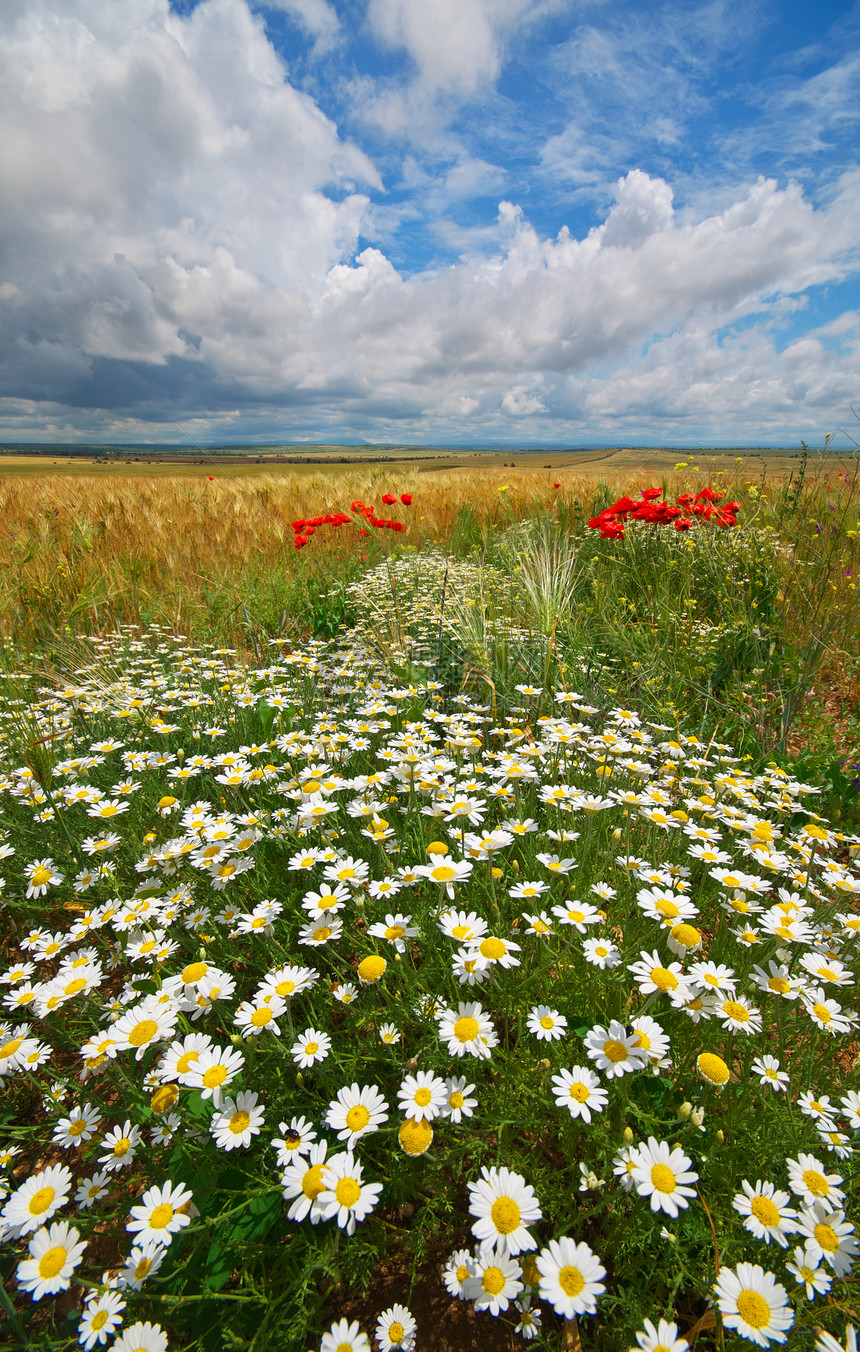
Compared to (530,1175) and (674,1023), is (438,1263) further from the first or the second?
(674,1023)

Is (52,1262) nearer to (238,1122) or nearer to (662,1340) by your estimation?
(238,1122)

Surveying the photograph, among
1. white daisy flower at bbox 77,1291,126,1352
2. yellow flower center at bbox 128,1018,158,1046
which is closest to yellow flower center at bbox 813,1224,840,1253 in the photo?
white daisy flower at bbox 77,1291,126,1352

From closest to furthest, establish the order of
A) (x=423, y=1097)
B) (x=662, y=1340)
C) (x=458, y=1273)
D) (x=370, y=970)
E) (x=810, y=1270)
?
(x=662, y=1340)
(x=810, y=1270)
(x=458, y=1273)
(x=423, y=1097)
(x=370, y=970)

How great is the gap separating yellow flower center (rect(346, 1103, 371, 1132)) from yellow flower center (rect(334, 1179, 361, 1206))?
0.33ft

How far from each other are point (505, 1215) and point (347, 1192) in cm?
34

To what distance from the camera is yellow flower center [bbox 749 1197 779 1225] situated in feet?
3.79

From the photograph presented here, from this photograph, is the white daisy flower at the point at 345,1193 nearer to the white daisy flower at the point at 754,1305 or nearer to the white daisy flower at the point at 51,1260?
the white daisy flower at the point at 51,1260

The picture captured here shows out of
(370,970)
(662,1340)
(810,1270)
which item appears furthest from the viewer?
(370,970)

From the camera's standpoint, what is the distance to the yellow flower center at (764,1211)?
3.79 feet

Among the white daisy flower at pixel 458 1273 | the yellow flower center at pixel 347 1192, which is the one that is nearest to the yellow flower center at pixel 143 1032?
the yellow flower center at pixel 347 1192

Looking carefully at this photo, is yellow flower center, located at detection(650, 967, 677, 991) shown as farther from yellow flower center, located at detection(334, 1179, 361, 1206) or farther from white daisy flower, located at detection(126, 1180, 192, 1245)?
white daisy flower, located at detection(126, 1180, 192, 1245)

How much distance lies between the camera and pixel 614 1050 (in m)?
1.35

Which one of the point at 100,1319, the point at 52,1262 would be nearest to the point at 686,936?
the point at 100,1319

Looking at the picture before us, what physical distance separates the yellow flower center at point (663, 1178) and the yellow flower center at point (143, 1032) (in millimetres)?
1273
